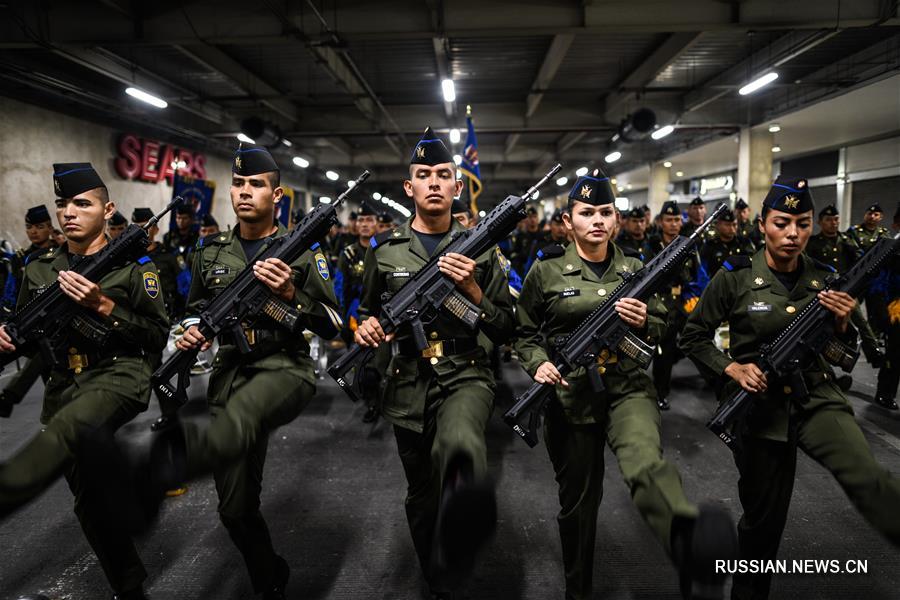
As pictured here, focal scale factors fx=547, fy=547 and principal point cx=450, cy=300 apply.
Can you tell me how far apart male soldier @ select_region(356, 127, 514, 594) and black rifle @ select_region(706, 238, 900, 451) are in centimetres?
107

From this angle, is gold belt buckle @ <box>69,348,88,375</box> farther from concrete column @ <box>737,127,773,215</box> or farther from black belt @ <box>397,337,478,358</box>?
concrete column @ <box>737,127,773,215</box>

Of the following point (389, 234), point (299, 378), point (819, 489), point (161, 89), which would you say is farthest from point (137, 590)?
point (161, 89)

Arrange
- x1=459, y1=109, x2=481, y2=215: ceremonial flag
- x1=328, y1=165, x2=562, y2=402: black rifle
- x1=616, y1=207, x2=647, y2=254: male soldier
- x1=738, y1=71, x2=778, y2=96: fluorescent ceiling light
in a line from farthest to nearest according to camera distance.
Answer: x1=738, y1=71, x2=778, y2=96: fluorescent ceiling light, x1=459, y1=109, x2=481, y2=215: ceremonial flag, x1=616, y1=207, x2=647, y2=254: male soldier, x1=328, y1=165, x2=562, y2=402: black rifle

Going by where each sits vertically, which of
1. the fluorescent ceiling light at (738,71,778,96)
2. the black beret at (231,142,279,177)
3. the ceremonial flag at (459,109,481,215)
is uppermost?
the fluorescent ceiling light at (738,71,778,96)

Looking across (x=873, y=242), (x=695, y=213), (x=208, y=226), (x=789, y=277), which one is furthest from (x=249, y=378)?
(x=873, y=242)

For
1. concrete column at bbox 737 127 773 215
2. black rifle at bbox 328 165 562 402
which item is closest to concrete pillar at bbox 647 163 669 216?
concrete column at bbox 737 127 773 215

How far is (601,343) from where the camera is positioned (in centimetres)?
251

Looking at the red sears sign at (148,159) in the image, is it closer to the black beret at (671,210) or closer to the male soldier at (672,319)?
the black beret at (671,210)

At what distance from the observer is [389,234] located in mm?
2916

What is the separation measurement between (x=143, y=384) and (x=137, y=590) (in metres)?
0.97

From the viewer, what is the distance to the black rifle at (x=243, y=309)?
2.63 meters

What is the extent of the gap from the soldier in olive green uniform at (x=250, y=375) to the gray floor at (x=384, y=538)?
52cm

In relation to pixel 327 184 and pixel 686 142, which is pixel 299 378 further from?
pixel 327 184

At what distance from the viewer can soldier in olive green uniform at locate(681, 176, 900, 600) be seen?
2.31 meters
